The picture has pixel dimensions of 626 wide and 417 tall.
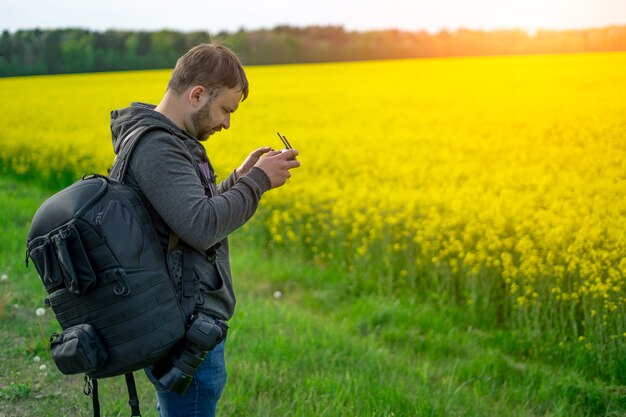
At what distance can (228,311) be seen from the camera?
6.79ft

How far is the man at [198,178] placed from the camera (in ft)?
5.94

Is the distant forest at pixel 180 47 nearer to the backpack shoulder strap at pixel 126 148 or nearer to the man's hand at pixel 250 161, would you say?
the man's hand at pixel 250 161

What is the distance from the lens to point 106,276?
1.78m

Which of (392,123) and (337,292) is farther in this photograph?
(392,123)

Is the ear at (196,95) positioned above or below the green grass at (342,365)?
above

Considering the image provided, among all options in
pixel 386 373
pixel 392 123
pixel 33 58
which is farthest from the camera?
pixel 33 58

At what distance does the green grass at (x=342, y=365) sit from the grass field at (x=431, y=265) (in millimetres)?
13

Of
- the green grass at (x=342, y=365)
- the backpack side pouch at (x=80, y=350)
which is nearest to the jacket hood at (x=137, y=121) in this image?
the backpack side pouch at (x=80, y=350)

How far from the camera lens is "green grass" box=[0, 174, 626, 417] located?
3389 mm

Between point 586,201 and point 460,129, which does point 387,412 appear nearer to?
point 586,201

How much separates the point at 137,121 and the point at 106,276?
15.5 inches

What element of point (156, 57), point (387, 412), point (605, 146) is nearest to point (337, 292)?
point (387, 412)

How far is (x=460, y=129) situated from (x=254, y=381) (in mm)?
5571

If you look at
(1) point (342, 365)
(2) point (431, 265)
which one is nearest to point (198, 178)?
(1) point (342, 365)
